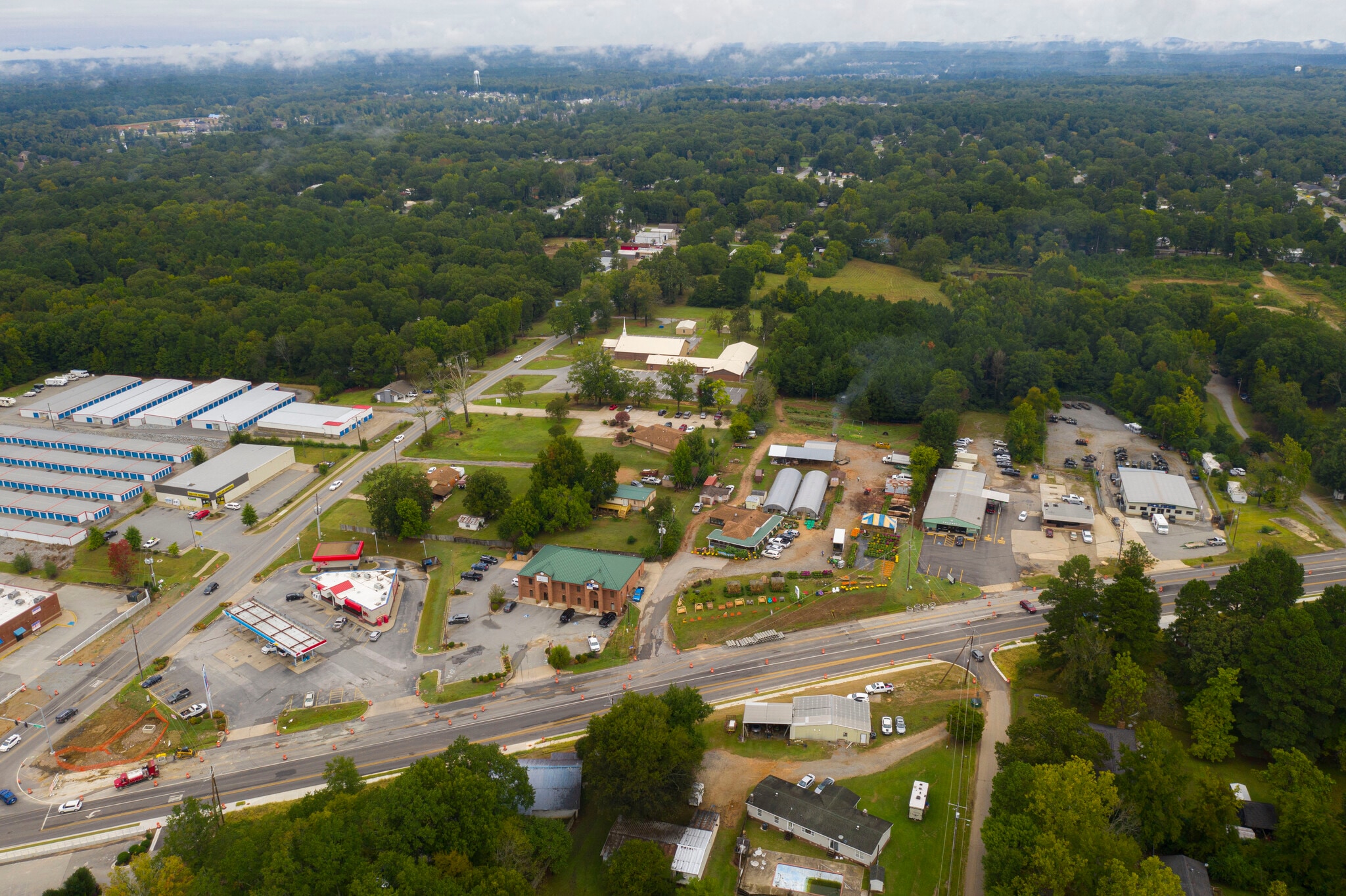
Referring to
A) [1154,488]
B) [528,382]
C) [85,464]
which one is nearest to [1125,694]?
[1154,488]

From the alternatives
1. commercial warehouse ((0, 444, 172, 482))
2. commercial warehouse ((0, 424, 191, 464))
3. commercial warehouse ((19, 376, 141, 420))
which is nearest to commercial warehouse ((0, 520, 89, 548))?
commercial warehouse ((0, 444, 172, 482))

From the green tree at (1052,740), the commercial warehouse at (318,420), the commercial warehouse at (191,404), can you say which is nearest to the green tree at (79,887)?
the green tree at (1052,740)

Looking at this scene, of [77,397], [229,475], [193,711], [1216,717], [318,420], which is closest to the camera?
[1216,717]

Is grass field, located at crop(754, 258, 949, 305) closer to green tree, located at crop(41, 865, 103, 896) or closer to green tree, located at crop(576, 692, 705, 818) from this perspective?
green tree, located at crop(576, 692, 705, 818)

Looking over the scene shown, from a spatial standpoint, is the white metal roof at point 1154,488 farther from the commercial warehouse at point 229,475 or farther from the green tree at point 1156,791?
the commercial warehouse at point 229,475

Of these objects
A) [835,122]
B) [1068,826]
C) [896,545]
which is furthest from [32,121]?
[1068,826]

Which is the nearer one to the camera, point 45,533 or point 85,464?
point 45,533

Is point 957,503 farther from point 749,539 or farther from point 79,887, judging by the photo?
point 79,887
